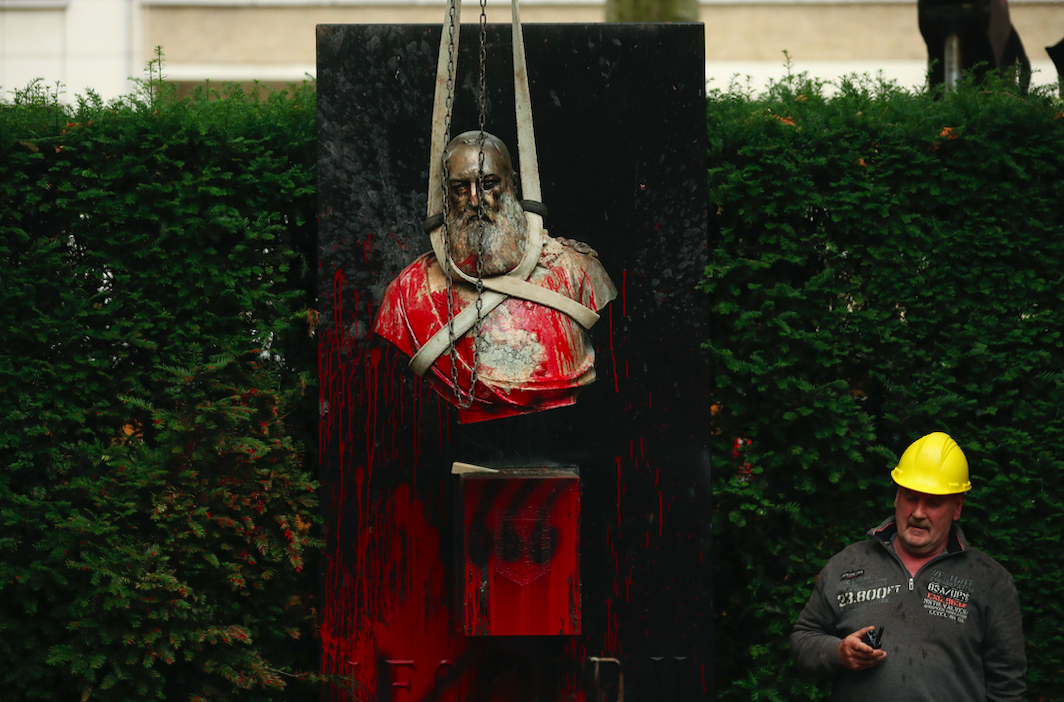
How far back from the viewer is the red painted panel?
4.14m

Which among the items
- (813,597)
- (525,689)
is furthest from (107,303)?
(813,597)

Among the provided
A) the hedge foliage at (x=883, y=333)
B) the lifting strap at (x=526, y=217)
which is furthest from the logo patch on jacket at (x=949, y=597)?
the lifting strap at (x=526, y=217)

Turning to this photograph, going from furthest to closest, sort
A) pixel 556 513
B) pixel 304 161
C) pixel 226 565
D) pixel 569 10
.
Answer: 1. pixel 569 10
2. pixel 304 161
3. pixel 226 565
4. pixel 556 513

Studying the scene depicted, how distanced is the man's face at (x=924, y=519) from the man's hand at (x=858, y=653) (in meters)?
0.34

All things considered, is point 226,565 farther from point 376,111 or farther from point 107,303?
point 376,111

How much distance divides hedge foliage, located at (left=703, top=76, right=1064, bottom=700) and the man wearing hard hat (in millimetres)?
1067

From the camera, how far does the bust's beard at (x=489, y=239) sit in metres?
3.98

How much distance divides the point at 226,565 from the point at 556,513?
1510 millimetres

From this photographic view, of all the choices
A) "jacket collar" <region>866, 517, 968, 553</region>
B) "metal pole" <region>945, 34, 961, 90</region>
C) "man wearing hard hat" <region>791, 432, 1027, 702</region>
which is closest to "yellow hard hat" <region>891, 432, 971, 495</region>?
Result: "man wearing hard hat" <region>791, 432, 1027, 702</region>

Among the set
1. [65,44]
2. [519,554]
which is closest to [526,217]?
[519,554]

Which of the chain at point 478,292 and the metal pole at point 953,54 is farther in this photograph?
the metal pole at point 953,54

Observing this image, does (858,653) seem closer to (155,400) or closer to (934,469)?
(934,469)

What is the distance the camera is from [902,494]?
370 cm

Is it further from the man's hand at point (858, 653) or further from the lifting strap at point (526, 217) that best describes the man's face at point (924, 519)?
the lifting strap at point (526, 217)
